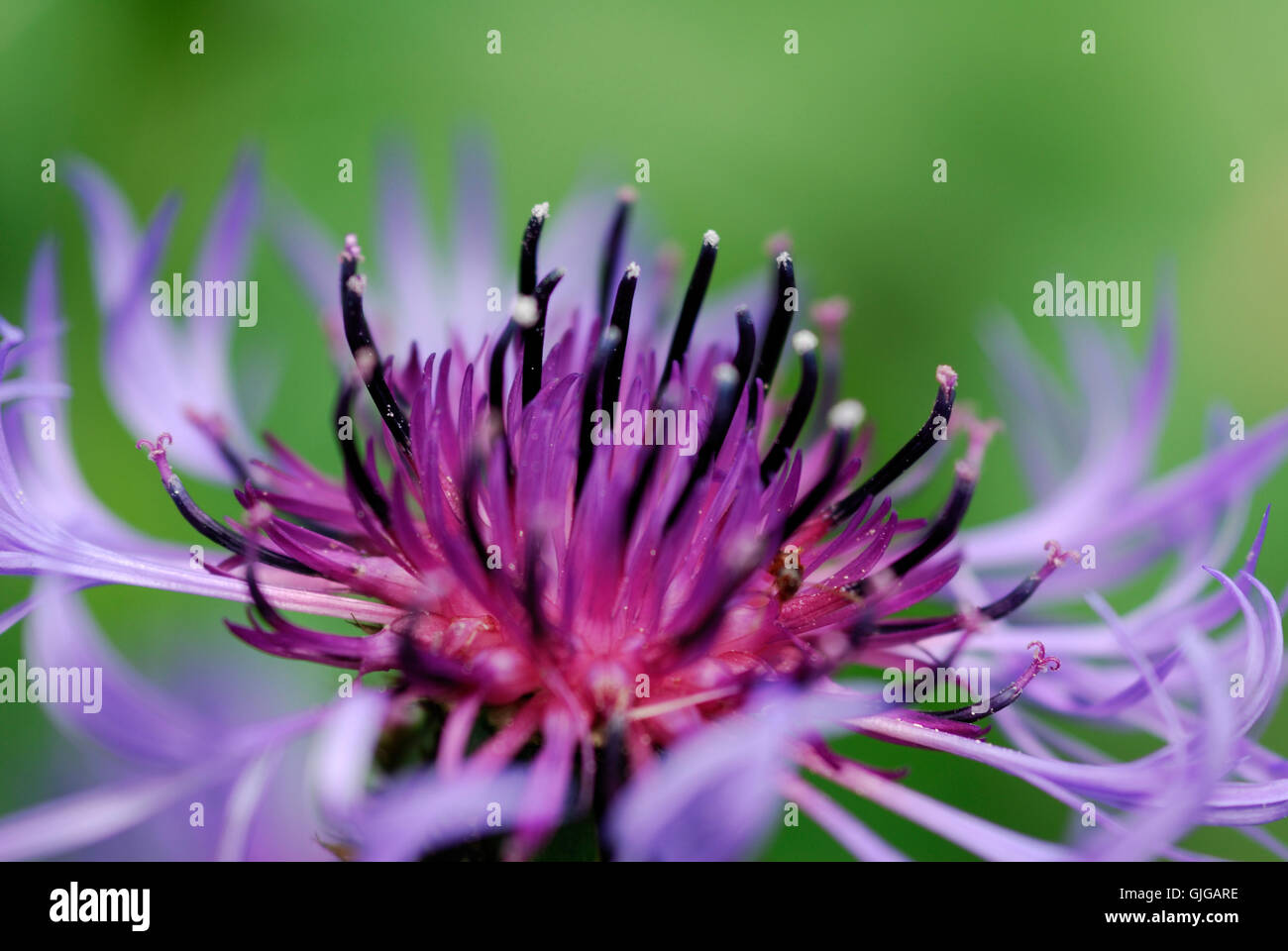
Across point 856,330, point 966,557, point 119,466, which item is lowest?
point 966,557

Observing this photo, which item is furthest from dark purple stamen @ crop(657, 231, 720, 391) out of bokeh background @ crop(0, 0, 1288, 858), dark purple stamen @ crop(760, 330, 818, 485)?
bokeh background @ crop(0, 0, 1288, 858)

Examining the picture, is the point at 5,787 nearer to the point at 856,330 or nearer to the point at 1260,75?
the point at 856,330

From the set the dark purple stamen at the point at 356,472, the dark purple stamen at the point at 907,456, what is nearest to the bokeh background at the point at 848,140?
the dark purple stamen at the point at 907,456

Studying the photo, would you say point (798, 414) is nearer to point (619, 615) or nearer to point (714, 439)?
point (714, 439)

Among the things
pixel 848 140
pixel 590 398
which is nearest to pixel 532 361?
pixel 590 398

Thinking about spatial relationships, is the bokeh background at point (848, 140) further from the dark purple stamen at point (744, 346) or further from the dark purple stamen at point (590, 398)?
the dark purple stamen at point (590, 398)

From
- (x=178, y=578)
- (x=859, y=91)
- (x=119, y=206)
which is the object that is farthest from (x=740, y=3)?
(x=178, y=578)

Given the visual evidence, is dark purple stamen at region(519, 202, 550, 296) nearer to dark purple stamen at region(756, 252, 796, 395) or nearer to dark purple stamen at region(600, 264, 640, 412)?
dark purple stamen at region(600, 264, 640, 412)
